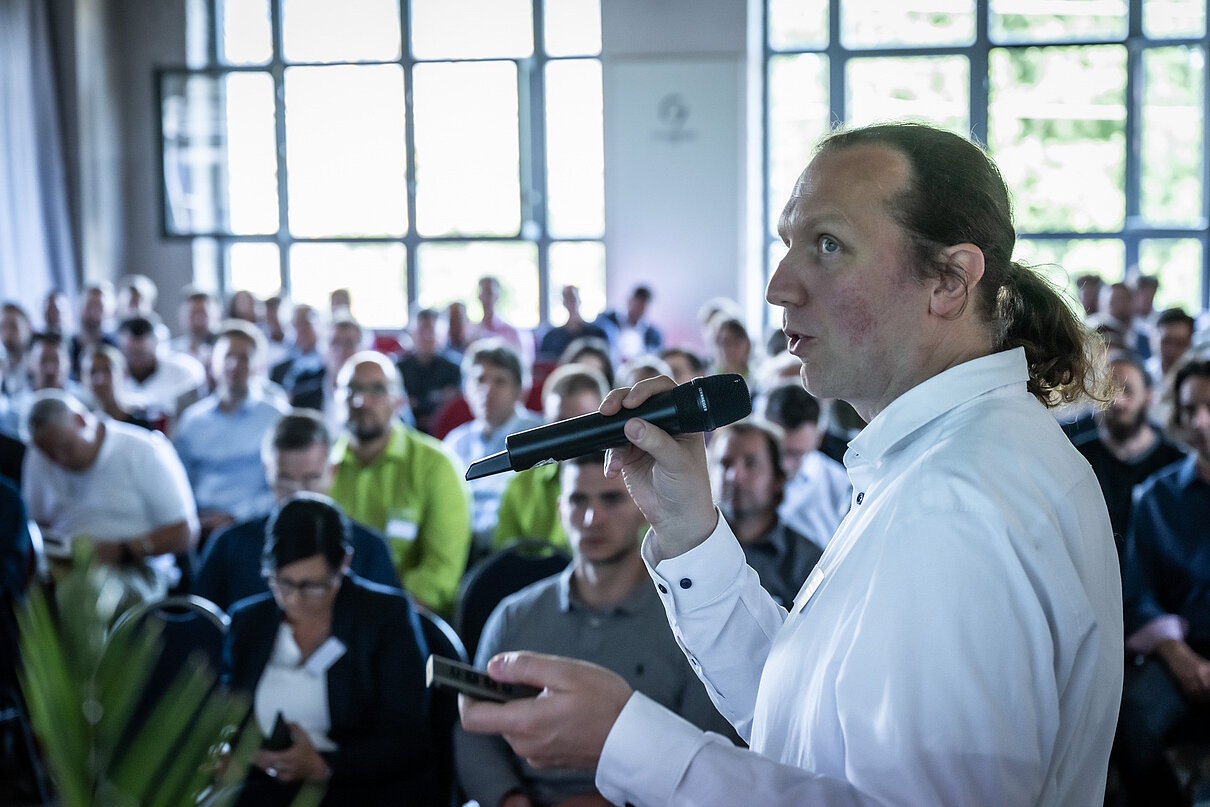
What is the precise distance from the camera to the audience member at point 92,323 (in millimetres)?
8820

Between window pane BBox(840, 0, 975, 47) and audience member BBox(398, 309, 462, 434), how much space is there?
506 centimetres

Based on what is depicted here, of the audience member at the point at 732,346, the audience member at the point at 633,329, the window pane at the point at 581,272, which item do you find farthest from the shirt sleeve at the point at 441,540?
the window pane at the point at 581,272

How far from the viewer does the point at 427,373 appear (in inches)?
310

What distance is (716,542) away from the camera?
3.83 feet

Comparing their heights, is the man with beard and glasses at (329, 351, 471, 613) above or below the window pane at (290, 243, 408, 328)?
below

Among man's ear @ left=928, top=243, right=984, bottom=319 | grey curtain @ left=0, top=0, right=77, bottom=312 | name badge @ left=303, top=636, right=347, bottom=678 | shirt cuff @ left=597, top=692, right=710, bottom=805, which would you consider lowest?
name badge @ left=303, top=636, right=347, bottom=678

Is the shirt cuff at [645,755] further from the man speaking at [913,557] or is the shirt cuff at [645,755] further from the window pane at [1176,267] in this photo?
the window pane at [1176,267]

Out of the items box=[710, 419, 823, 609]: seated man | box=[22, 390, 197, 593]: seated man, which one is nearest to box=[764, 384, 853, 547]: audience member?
box=[710, 419, 823, 609]: seated man

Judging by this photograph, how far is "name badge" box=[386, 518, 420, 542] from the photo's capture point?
4.25 meters

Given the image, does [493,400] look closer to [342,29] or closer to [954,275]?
[954,275]

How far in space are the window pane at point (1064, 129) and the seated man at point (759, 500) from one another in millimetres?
7859

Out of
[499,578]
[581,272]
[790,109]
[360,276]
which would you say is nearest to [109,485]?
[499,578]

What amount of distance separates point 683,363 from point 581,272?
5334mm

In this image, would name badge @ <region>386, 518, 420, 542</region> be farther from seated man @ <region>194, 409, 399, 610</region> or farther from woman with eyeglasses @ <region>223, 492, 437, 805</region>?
woman with eyeglasses @ <region>223, 492, 437, 805</region>
